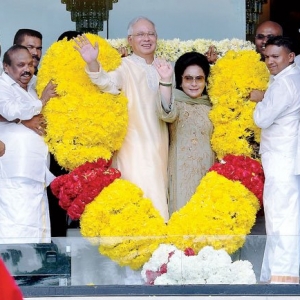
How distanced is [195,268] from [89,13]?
123 inches

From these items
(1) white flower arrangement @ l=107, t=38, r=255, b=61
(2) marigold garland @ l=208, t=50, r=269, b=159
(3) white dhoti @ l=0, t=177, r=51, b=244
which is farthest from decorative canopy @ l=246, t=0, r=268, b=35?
(3) white dhoti @ l=0, t=177, r=51, b=244

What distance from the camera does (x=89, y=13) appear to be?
7.55m

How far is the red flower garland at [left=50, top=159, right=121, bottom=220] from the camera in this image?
215 inches

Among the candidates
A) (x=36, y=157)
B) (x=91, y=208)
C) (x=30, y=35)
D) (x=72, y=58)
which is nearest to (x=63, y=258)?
(x=91, y=208)

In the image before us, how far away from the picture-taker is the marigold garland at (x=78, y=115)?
18.2 ft

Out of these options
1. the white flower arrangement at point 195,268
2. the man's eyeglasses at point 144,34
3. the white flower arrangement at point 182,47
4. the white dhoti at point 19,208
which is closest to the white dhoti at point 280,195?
the white flower arrangement at point 195,268

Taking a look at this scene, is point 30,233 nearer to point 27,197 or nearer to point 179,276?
point 27,197

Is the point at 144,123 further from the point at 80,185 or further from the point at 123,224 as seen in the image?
the point at 123,224

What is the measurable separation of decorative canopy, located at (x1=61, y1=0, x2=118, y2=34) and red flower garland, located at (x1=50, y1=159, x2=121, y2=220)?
2.25 m

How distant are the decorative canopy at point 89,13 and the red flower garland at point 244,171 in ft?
7.57

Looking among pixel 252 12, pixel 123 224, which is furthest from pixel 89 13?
A: pixel 123 224

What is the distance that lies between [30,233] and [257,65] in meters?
1.82

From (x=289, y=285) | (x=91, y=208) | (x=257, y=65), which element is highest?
(x=257, y=65)

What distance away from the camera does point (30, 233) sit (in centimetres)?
565
